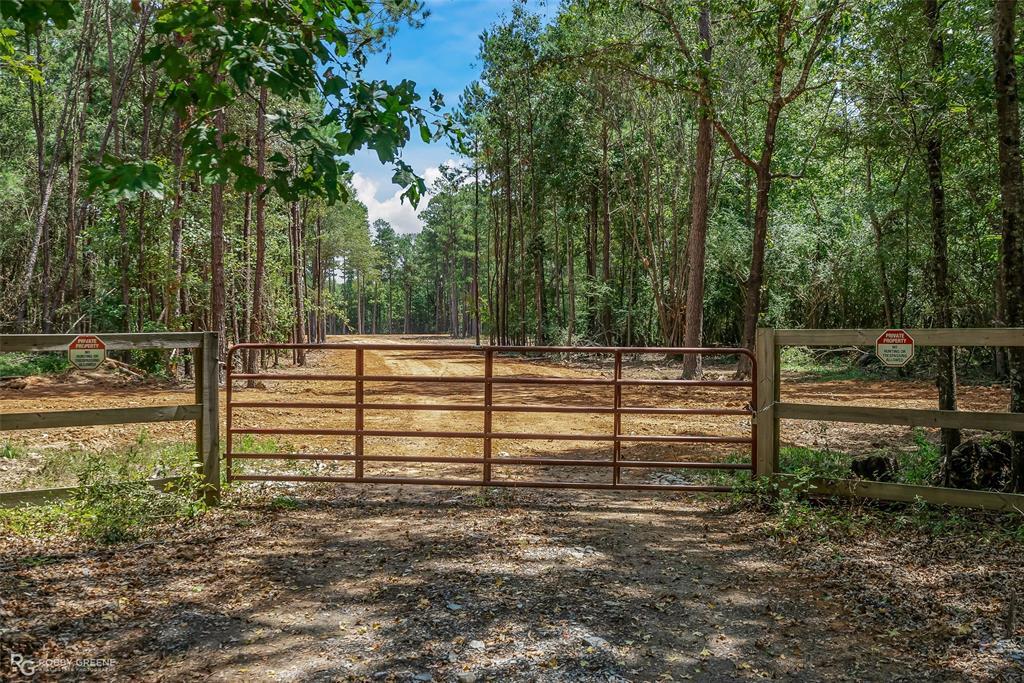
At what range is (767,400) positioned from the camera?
21.4 ft

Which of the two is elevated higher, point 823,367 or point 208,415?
point 208,415

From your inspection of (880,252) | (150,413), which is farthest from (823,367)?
(150,413)

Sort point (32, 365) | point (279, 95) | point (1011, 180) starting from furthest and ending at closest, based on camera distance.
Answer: point (32, 365)
point (1011, 180)
point (279, 95)

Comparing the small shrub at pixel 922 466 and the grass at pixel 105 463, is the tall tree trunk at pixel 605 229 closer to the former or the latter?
the small shrub at pixel 922 466

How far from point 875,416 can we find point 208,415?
18.7ft

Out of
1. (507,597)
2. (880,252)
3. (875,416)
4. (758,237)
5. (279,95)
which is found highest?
(880,252)

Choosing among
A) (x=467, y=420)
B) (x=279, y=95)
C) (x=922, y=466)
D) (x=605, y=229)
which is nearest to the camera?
(x=279, y=95)

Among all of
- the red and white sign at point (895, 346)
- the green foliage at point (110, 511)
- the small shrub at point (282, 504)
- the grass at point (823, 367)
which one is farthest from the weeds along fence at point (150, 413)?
the grass at point (823, 367)

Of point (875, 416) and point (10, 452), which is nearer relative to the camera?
point (875, 416)

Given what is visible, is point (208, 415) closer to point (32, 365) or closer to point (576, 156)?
point (32, 365)

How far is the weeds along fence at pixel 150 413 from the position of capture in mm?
5438

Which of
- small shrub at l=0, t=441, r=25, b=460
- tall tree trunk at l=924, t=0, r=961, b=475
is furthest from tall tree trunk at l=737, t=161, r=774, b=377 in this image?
small shrub at l=0, t=441, r=25, b=460

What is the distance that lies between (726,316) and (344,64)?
27918mm

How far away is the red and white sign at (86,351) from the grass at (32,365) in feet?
49.0
